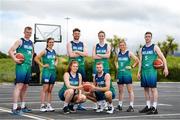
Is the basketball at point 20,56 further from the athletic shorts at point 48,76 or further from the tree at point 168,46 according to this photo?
the tree at point 168,46

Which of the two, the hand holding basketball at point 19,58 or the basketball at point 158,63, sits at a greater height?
the hand holding basketball at point 19,58

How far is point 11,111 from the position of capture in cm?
1227

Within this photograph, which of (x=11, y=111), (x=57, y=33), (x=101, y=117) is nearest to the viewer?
(x=101, y=117)

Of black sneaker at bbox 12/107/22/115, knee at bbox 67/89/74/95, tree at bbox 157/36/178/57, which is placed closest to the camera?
black sneaker at bbox 12/107/22/115

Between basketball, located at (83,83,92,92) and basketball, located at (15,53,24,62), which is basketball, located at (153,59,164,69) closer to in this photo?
basketball, located at (83,83,92,92)

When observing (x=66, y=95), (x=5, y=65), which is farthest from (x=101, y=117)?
(x=5, y=65)

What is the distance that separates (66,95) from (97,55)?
1.55m

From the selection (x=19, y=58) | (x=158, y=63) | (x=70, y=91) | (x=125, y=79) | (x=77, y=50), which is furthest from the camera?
(x=125, y=79)

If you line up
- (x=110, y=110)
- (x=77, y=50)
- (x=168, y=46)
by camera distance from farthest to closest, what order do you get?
(x=168, y=46) < (x=77, y=50) < (x=110, y=110)

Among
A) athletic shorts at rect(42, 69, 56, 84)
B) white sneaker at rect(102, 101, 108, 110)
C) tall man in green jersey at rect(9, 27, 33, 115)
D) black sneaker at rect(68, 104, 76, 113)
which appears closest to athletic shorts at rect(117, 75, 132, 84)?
white sneaker at rect(102, 101, 108, 110)

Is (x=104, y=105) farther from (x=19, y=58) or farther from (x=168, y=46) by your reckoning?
(x=168, y=46)

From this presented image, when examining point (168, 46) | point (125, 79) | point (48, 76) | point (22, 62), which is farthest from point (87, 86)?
point (168, 46)

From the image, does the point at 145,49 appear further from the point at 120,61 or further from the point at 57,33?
the point at 57,33

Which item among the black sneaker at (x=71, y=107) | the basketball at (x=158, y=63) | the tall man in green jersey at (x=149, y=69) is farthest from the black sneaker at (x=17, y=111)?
the basketball at (x=158, y=63)
